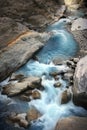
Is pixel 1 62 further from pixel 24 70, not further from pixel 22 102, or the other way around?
pixel 22 102

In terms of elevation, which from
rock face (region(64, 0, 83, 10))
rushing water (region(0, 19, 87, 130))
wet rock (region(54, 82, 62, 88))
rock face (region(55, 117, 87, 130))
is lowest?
rock face (region(64, 0, 83, 10))

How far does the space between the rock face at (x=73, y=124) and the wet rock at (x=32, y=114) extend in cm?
75

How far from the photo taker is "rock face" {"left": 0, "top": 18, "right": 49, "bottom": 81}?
323 inches

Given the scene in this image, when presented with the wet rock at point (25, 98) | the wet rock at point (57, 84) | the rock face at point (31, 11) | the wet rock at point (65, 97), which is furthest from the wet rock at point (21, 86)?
the rock face at point (31, 11)

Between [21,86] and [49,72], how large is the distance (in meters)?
1.46

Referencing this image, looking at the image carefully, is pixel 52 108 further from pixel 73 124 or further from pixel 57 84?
pixel 73 124

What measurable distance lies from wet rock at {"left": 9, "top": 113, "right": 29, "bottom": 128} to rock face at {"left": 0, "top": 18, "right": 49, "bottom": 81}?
6.09 ft

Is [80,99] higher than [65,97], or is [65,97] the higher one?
[80,99]

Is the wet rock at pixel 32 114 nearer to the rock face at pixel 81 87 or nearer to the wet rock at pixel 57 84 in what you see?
the rock face at pixel 81 87

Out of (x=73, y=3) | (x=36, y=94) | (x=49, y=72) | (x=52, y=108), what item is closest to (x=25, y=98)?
(x=36, y=94)

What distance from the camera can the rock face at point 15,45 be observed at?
26.9 ft

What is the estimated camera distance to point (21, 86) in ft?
23.8

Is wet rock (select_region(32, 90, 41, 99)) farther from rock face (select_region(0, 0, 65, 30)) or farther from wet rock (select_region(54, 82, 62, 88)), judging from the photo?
rock face (select_region(0, 0, 65, 30))

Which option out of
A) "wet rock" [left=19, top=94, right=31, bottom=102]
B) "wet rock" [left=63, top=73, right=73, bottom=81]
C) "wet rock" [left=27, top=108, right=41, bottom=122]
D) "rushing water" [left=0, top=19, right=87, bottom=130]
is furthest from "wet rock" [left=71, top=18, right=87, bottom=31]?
"wet rock" [left=27, top=108, right=41, bottom=122]
